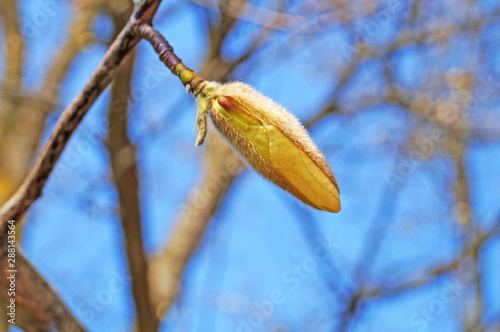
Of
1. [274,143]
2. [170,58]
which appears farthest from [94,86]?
[274,143]

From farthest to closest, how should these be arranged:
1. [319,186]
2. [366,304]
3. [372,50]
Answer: [372,50]
[366,304]
[319,186]

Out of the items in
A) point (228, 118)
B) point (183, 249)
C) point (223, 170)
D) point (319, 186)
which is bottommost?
point (319, 186)

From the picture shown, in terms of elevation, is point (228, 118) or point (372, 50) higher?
point (372, 50)

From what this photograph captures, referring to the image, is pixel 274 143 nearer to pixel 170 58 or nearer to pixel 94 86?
pixel 170 58

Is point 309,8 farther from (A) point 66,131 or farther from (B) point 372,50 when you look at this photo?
(A) point 66,131

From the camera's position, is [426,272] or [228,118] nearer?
[228,118]

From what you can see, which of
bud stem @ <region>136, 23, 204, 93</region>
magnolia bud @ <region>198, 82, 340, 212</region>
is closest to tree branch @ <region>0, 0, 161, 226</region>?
bud stem @ <region>136, 23, 204, 93</region>

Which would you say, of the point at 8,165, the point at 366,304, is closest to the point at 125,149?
the point at 8,165
